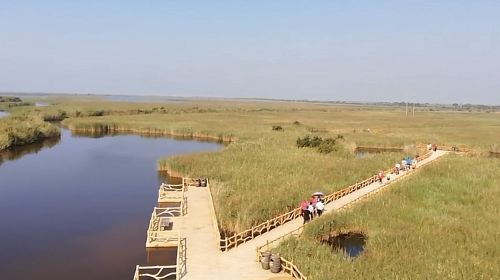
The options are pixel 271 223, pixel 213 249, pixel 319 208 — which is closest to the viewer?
pixel 213 249

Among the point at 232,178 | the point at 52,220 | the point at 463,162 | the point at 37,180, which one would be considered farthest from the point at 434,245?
the point at 37,180

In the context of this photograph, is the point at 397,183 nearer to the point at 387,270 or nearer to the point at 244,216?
the point at 244,216

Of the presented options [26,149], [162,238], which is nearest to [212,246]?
[162,238]

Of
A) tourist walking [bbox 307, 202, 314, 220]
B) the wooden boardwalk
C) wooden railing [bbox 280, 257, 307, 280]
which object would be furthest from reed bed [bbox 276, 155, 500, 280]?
the wooden boardwalk

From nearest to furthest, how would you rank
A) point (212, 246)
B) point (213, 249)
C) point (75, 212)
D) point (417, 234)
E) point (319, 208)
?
point (213, 249) → point (212, 246) → point (417, 234) → point (319, 208) → point (75, 212)

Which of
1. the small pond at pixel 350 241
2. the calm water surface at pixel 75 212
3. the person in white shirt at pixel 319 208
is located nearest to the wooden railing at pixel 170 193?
the calm water surface at pixel 75 212

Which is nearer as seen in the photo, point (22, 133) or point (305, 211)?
point (305, 211)

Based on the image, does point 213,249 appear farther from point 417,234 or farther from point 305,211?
point 417,234

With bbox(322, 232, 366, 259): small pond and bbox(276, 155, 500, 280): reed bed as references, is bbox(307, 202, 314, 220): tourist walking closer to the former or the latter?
bbox(276, 155, 500, 280): reed bed
